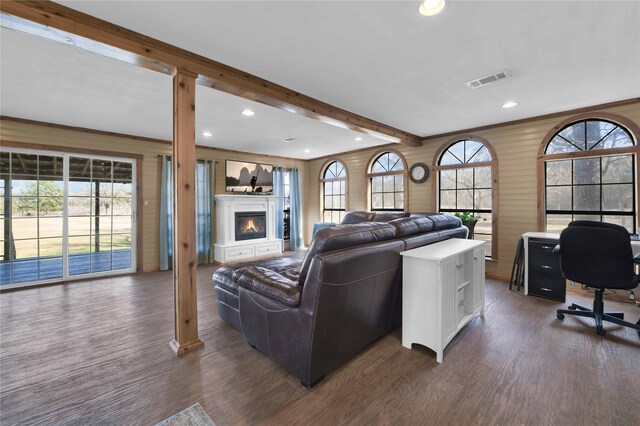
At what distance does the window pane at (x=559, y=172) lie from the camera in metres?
4.07

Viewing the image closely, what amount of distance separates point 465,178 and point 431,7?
3868 mm

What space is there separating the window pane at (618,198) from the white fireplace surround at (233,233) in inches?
238

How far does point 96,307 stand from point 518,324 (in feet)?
16.1

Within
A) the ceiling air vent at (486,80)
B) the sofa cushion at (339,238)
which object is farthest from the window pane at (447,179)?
the sofa cushion at (339,238)

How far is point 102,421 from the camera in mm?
1644

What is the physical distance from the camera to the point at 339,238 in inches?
78.9

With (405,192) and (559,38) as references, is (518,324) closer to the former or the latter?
Answer: (559,38)

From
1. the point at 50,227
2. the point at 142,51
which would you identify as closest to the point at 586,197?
the point at 142,51

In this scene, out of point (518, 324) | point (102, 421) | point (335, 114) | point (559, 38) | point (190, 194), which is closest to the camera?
point (102, 421)

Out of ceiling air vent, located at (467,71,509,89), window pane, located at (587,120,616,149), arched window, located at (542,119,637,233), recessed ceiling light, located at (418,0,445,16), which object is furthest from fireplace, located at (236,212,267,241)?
window pane, located at (587,120,616,149)

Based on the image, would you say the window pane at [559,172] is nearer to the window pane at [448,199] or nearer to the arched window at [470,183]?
the arched window at [470,183]

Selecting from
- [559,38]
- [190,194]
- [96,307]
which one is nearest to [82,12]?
[190,194]

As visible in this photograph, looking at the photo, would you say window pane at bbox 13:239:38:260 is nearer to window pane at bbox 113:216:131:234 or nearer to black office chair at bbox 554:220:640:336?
window pane at bbox 113:216:131:234

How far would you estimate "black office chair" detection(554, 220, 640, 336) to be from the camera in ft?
8.25
